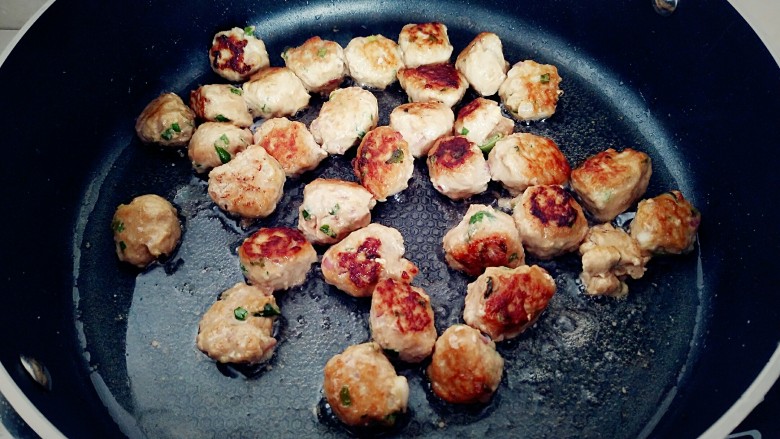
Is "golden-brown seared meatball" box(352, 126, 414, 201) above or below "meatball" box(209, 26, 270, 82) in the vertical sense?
above

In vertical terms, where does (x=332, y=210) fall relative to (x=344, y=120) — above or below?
below

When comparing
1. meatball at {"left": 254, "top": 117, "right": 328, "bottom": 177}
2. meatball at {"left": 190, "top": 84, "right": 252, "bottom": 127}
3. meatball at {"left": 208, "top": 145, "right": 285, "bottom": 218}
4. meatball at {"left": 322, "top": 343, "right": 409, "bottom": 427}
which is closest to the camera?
meatball at {"left": 322, "top": 343, "right": 409, "bottom": 427}

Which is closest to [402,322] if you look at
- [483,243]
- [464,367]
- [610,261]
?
[464,367]

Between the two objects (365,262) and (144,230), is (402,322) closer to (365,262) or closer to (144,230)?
(365,262)

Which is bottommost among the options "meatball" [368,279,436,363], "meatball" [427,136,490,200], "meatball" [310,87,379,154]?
"meatball" [368,279,436,363]

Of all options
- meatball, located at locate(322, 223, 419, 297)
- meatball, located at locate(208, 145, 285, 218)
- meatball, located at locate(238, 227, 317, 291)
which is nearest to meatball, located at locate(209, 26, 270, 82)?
meatball, located at locate(208, 145, 285, 218)

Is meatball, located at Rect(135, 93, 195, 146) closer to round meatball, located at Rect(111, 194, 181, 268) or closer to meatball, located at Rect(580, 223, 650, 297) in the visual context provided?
round meatball, located at Rect(111, 194, 181, 268)

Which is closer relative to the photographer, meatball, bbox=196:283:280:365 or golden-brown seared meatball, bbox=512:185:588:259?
meatball, bbox=196:283:280:365
